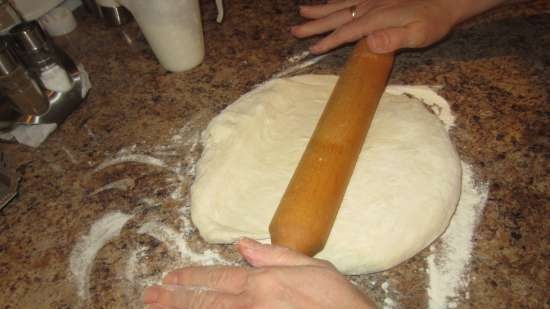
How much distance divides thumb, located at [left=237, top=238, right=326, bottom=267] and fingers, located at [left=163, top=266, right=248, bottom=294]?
0.12 ft

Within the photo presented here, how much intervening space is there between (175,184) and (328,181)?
1.79ft

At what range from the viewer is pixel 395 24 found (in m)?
1.28

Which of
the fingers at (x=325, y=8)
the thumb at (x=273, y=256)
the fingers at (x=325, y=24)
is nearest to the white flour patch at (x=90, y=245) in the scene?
the thumb at (x=273, y=256)

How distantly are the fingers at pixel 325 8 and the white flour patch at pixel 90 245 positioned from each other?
1.17 meters

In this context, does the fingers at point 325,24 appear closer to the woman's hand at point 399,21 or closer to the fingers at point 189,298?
the woman's hand at point 399,21

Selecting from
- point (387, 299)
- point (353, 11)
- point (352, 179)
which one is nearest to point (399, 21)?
point (353, 11)

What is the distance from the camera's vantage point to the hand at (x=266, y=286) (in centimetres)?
71

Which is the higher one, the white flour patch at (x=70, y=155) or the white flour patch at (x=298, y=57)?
the white flour patch at (x=70, y=155)

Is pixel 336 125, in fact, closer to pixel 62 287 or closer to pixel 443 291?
pixel 443 291

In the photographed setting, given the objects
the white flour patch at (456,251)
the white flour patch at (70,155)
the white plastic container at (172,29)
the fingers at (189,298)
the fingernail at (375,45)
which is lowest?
the white flour patch at (456,251)

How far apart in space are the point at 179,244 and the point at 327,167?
1.65 ft

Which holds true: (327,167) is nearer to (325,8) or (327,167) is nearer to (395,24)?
(395,24)

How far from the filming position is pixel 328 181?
35.0 inches

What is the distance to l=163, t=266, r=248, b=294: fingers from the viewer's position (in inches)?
29.9
